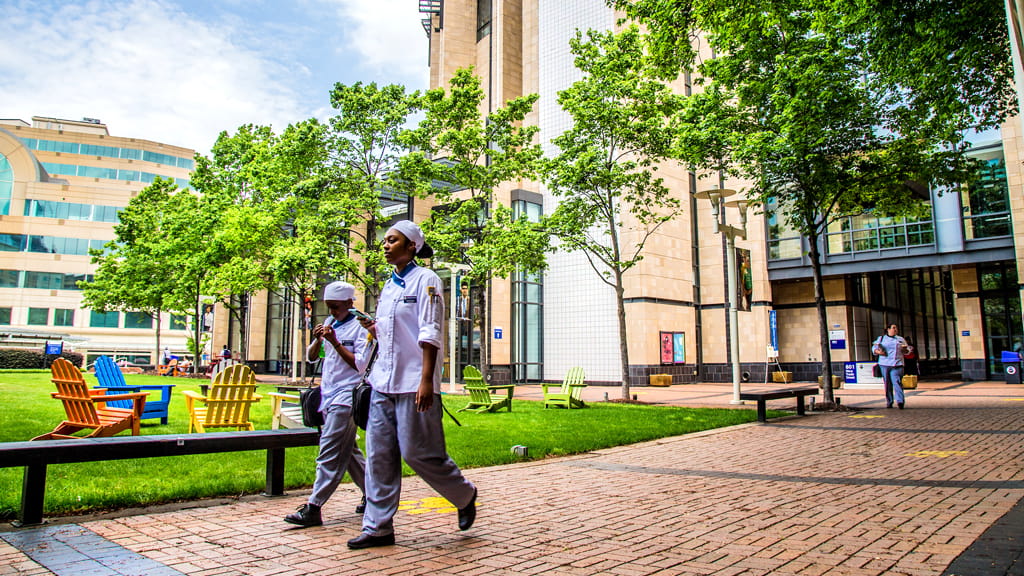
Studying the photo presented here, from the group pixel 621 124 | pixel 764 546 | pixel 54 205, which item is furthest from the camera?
pixel 54 205

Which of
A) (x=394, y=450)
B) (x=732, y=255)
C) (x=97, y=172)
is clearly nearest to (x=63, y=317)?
(x=97, y=172)

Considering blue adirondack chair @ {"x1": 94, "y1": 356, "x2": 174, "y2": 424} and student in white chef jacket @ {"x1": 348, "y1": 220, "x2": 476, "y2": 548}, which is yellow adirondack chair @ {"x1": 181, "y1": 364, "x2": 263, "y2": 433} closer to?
blue adirondack chair @ {"x1": 94, "y1": 356, "x2": 174, "y2": 424}

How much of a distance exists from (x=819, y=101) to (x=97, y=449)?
564 inches

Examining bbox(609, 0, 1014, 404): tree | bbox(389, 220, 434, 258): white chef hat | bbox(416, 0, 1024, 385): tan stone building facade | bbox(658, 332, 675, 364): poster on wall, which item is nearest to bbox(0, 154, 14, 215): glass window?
bbox(416, 0, 1024, 385): tan stone building facade

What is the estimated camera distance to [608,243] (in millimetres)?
29281

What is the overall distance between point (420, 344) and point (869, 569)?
9.58 feet

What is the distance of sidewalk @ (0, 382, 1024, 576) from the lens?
371cm

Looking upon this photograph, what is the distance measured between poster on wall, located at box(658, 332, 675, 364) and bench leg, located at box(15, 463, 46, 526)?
2690 cm

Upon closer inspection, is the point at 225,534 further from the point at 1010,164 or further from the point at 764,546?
the point at 1010,164

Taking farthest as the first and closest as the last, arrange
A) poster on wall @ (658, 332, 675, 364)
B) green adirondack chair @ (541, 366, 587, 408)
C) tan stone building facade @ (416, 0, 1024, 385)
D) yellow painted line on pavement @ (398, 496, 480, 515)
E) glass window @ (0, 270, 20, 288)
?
glass window @ (0, 270, 20, 288)
poster on wall @ (658, 332, 675, 364)
tan stone building facade @ (416, 0, 1024, 385)
green adirondack chair @ (541, 366, 587, 408)
yellow painted line on pavement @ (398, 496, 480, 515)

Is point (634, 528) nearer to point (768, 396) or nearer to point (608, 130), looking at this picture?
point (768, 396)

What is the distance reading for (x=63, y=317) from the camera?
58312 millimetres

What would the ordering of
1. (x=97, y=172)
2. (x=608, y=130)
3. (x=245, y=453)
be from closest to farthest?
(x=245, y=453) < (x=608, y=130) < (x=97, y=172)

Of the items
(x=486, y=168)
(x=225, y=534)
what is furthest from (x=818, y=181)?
(x=225, y=534)
